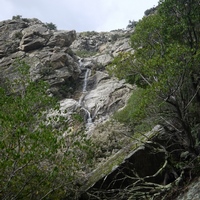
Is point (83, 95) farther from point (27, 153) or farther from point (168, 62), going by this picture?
point (27, 153)

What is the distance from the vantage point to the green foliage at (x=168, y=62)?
11.4m

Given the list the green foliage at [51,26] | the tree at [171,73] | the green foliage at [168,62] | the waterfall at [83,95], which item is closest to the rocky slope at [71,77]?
the waterfall at [83,95]

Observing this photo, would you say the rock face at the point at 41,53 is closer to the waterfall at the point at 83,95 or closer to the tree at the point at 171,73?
the waterfall at the point at 83,95

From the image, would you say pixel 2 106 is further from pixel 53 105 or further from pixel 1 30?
pixel 1 30

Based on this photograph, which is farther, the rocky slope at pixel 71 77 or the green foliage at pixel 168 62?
the rocky slope at pixel 71 77

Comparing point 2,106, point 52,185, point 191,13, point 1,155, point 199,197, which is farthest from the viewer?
point 191,13

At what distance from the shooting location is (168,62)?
11289 mm

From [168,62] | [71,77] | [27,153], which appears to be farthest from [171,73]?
[71,77]

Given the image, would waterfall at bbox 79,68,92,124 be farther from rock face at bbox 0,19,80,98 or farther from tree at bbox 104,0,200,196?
tree at bbox 104,0,200,196

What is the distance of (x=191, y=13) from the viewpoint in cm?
1530

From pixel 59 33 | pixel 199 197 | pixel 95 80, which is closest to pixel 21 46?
pixel 59 33

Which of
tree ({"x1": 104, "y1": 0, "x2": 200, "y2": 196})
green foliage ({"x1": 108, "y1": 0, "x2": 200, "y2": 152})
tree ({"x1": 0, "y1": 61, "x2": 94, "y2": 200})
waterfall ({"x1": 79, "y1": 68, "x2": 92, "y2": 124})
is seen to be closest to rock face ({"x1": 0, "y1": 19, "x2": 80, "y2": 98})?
waterfall ({"x1": 79, "y1": 68, "x2": 92, "y2": 124})

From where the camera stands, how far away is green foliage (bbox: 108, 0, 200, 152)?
11398 millimetres

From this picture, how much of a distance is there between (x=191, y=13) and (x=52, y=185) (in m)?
11.6
